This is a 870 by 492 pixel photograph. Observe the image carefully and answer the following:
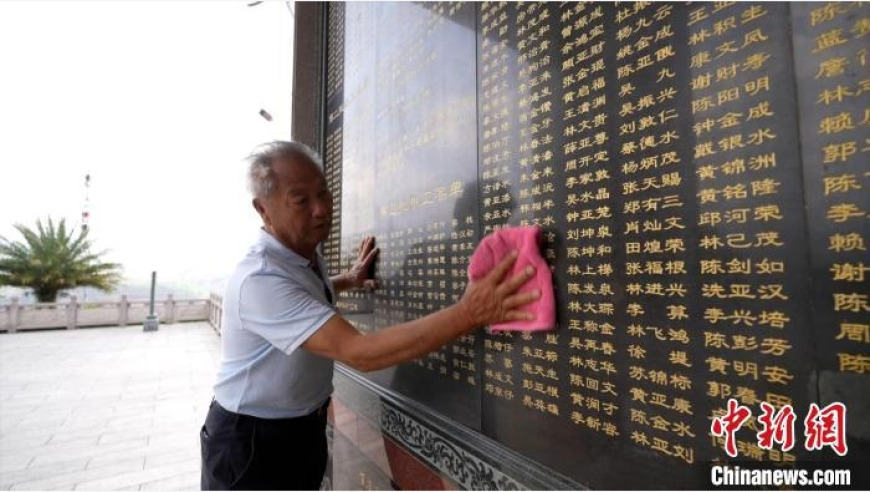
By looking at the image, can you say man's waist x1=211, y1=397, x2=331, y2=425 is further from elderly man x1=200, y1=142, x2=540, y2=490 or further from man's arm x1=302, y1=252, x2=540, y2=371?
man's arm x1=302, y1=252, x2=540, y2=371

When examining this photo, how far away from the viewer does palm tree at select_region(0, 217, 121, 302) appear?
603 inches

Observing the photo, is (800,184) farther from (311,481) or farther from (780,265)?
(311,481)

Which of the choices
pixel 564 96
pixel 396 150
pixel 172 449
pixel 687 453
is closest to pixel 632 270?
pixel 687 453

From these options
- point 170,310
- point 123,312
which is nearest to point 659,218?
point 170,310

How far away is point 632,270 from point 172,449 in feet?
15.2

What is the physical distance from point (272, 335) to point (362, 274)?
97 centimetres

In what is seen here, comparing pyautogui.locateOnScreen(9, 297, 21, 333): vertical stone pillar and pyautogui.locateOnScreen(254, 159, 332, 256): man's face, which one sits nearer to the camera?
pyautogui.locateOnScreen(254, 159, 332, 256): man's face

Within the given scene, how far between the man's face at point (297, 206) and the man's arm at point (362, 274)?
21.8 inches

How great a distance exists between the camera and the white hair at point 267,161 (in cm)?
166

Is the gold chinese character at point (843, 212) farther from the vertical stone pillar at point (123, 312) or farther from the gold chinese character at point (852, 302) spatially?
the vertical stone pillar at point (123, 312)

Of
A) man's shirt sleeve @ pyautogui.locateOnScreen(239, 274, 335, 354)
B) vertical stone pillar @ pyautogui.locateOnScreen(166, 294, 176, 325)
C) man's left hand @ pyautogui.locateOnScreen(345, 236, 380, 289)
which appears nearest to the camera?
man's shirt sleeve @ pyautogui.locateOnScreen(239, 274, 335, 354)

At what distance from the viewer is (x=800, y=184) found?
0.77 meters

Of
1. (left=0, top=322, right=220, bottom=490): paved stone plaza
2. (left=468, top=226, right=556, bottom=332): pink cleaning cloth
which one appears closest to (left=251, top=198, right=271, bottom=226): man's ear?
(left=468, top=226, right=556, bottom=332): pink cleaning cloth

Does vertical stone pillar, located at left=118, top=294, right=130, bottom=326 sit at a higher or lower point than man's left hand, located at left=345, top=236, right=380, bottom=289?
lower
